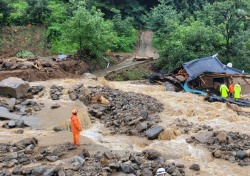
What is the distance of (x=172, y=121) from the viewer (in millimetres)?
18312

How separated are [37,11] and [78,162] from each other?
25944mm

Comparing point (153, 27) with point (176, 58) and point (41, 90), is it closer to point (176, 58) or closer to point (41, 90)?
point (176, 58)

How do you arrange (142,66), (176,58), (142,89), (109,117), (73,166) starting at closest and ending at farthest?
(73,166) < (109,117) < (142,89) < (176,58) < (142,66)

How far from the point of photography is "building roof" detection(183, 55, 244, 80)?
24.4 m

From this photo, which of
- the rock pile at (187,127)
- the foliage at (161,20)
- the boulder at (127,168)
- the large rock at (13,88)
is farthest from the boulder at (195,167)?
the foliage at (161,20)

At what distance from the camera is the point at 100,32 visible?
27.4 meters

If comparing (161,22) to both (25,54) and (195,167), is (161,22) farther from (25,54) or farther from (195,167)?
(195,167)

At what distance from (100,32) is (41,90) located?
7534 millimetres

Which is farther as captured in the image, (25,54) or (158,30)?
(158,30)

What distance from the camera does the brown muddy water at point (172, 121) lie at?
1412 centimetres

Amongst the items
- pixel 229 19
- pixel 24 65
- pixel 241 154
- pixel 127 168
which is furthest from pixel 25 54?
pixel 241 154

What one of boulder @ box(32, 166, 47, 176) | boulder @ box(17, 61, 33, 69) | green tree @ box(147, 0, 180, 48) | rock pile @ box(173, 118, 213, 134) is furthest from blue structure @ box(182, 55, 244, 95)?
boulder @ box(32, 166, 47, 176)

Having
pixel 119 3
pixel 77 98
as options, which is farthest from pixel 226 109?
pixel 119 3

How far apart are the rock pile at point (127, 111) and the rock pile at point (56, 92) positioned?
5.79 feet
